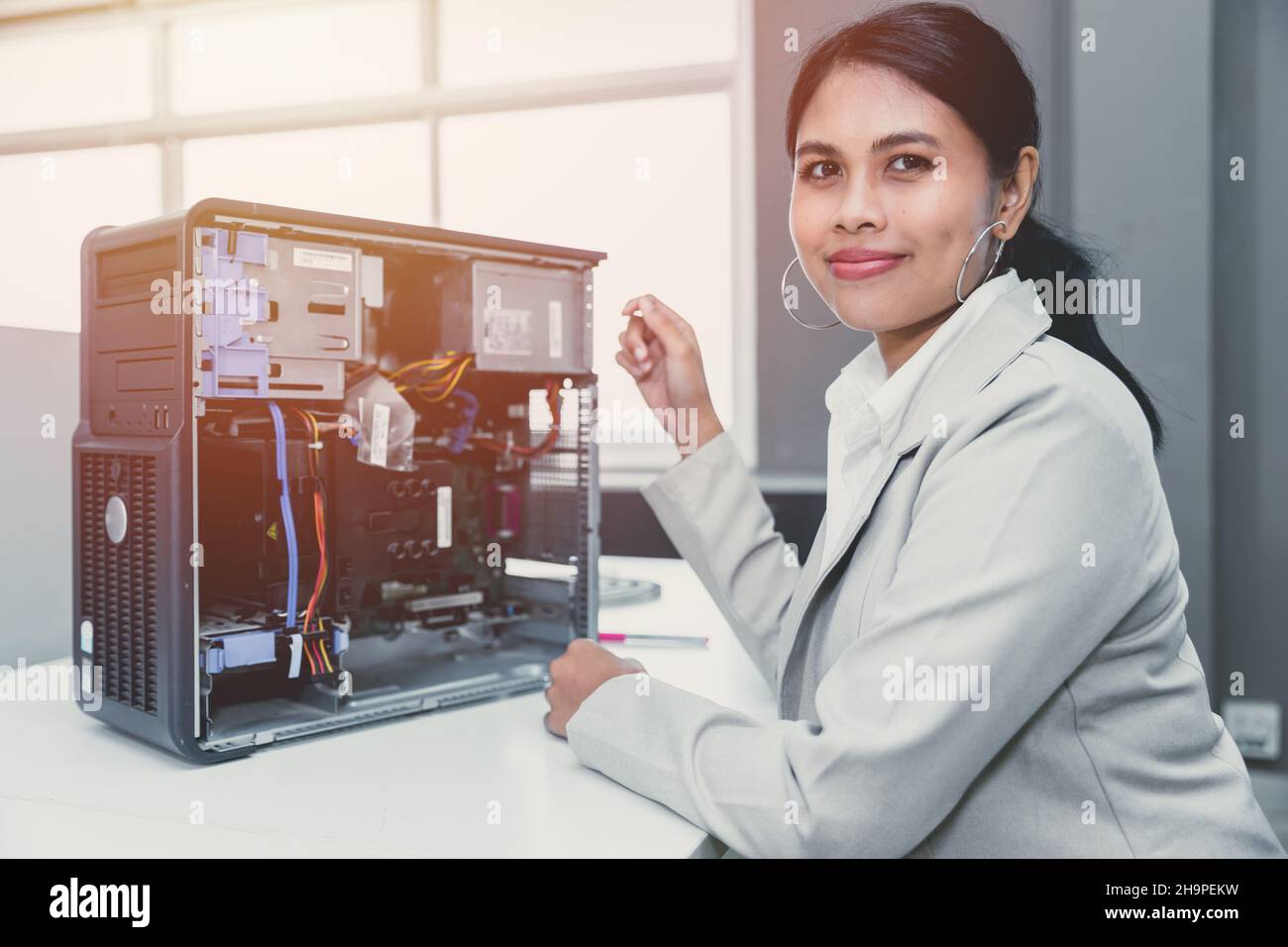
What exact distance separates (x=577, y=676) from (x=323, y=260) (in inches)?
17.8

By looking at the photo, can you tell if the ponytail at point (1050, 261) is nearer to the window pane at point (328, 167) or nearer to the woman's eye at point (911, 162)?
the woman's eye at point (911, 162)

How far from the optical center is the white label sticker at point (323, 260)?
903 millimetres

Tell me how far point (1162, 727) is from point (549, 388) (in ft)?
2.30

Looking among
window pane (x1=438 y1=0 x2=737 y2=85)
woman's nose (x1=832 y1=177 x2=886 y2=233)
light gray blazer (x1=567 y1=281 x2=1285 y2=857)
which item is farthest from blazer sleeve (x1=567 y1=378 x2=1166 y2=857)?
window pane (x1=438 y1=0 x2=737 y2=85)

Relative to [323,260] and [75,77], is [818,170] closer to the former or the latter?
[323,260]

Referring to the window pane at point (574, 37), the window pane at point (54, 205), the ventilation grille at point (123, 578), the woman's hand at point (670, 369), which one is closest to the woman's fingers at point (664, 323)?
the woman's hand at point (670, 369)

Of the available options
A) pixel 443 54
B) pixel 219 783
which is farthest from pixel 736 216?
pixel 219 783

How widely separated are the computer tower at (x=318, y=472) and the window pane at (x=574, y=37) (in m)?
2.15

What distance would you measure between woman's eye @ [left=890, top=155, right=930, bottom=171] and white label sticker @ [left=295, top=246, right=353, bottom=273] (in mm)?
516

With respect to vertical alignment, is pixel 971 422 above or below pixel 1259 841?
above

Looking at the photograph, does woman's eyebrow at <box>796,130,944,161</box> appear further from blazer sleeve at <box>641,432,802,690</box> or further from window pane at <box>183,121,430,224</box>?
window pane at <box>183,121,430,224</box>

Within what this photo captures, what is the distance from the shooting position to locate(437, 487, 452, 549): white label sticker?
107cm

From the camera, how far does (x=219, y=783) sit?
2.61 feet
